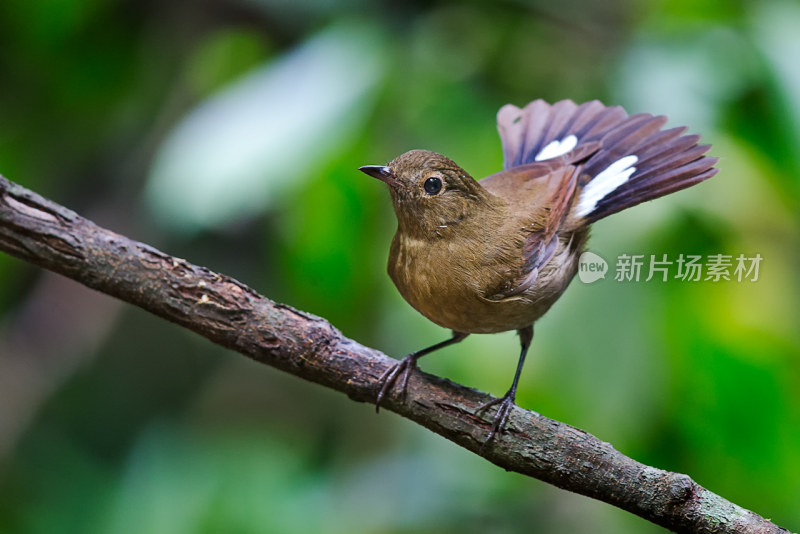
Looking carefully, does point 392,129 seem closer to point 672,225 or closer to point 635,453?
point 672,225

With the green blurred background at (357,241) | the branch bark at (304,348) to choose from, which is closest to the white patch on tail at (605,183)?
the green blurred background at (357,241)

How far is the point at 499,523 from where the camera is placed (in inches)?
151

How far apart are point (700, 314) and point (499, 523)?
1422 mm

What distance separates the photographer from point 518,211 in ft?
8.79

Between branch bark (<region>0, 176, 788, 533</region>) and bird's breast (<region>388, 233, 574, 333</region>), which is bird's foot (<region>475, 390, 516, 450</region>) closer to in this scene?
branch bark (<region>0, 176, 788, 533</region>)

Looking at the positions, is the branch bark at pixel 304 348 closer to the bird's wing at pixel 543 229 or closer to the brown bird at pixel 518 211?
the brown bird at pixel 518 211

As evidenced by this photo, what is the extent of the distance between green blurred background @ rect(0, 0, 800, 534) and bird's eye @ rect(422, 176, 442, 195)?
0.99 metres

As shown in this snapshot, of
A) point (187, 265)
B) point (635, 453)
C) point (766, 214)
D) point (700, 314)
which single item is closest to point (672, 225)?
point (700, 314)

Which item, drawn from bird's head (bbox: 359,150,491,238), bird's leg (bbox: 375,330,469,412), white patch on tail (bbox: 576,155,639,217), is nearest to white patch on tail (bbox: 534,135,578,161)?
white patch on tail (bbox: 576,155,639,217)

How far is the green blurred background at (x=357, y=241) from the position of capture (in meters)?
3.28

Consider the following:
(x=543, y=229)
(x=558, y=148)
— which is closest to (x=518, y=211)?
(x=543, y=229)

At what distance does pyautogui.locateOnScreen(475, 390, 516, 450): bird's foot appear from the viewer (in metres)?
2.35
